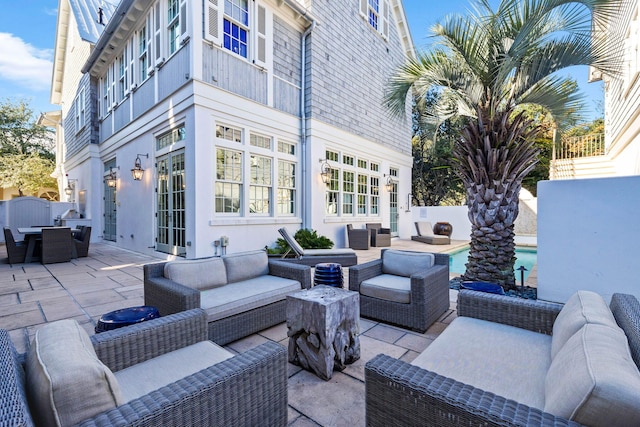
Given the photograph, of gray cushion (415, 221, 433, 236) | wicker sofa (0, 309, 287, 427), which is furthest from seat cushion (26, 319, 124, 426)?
gray cushion (415, 221, 433, 236)

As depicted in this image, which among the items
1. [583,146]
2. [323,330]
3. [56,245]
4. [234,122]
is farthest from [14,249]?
[583,146]

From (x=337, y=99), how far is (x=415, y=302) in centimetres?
763

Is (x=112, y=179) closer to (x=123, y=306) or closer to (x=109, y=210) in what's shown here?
(x=109, y=210)

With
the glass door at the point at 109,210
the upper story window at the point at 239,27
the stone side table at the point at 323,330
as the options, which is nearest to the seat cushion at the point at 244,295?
the stone side table at the point at 323,330

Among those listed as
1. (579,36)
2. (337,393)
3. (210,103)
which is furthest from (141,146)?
(579,36)

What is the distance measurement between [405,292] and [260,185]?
16.5 ft

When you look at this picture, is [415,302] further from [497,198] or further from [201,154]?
[201,154]

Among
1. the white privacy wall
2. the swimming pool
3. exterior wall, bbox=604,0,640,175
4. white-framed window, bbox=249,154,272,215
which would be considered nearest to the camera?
the white privacy wall

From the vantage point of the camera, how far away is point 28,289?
14.8 ft

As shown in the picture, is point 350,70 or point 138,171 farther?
point 350,70

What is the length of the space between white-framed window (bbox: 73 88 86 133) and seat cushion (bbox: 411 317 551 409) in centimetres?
1522

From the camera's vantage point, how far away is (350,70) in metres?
9.64

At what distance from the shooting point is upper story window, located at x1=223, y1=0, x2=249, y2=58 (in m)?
6.55

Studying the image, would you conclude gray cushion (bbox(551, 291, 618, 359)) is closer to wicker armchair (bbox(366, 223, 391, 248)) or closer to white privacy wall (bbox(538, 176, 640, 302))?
white privacy wall (bbox(538, 176, 640, 302))
